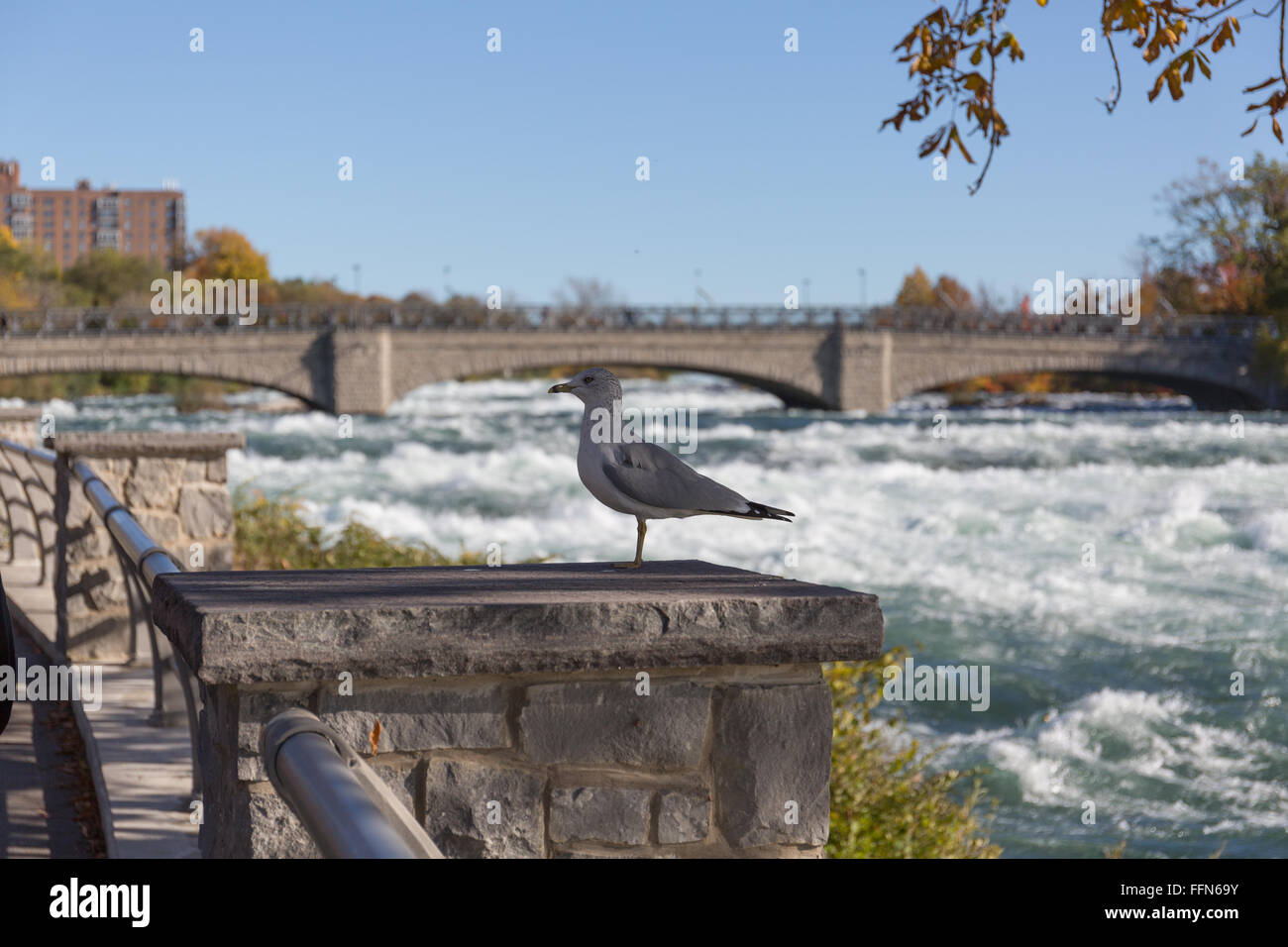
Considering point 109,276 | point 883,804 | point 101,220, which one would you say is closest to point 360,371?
point 109,276

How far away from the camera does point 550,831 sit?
265 cm

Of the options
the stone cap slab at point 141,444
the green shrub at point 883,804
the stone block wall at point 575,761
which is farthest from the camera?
the stone cap slab at point 141,444

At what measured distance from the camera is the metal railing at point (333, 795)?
1493mm

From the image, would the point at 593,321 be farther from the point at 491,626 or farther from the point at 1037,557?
the point at 491,626

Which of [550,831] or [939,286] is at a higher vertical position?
[939,286]

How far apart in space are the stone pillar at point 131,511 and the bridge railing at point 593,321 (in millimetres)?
44021

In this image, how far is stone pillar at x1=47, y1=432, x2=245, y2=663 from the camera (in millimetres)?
7160

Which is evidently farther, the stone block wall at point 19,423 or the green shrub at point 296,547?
the stone block wall at point 19,423

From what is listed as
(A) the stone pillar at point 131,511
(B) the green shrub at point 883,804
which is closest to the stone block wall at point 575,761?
(B) the green shrub at point 883,804

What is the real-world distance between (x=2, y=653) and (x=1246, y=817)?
8161mm

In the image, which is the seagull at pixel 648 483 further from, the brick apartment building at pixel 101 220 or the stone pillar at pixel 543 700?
the brick apartment building at pixel 101 220

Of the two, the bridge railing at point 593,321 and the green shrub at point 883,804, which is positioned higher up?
the bridge railing at point 593,321
